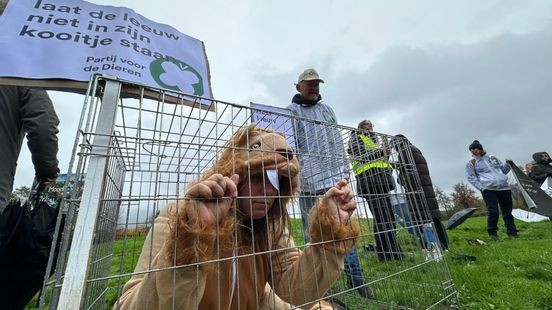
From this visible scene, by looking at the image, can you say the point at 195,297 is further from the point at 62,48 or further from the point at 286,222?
the point at 62,48

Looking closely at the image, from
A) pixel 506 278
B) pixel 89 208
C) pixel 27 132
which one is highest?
pixel 27 132

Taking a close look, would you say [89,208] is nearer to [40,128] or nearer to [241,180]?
[241,180]

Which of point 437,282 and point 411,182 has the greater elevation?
point 411,182

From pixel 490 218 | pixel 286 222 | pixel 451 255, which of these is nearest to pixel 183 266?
pixel 286 222

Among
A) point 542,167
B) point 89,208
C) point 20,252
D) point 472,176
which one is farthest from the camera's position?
point 542,167

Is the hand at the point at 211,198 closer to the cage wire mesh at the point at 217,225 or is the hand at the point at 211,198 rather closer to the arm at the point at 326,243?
the cage wire mesh at the point at 217,225

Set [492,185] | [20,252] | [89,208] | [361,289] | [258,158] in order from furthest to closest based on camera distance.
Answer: [492,185]
[361,289]
[20,252]
[258,158]
[89,208]

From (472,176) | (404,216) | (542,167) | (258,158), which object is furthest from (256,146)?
(542,167)

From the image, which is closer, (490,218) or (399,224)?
(399,224)

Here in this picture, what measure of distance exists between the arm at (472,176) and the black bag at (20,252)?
508 centimetres

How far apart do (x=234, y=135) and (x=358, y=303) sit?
1.32 meters

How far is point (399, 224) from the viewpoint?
1.54 metres

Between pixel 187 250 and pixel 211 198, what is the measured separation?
134 mm

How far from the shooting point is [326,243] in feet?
3.19
